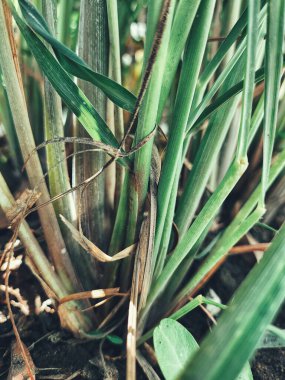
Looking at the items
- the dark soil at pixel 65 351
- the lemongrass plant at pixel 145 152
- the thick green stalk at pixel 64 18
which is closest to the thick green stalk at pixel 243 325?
the lemongrass plant at pixel 145 152

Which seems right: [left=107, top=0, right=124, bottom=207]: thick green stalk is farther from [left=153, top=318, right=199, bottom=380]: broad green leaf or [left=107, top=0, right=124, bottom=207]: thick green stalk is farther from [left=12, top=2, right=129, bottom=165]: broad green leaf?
[left=153, top=318, right=199, bottom=380]: broad green leaf

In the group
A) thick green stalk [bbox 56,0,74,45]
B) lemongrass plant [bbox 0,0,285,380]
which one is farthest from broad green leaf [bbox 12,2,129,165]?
thick green stalk [bbox 56,0,74,45]

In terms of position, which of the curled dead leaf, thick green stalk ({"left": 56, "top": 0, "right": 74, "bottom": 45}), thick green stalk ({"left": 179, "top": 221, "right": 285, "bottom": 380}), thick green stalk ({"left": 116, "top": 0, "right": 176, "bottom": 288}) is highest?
thick green stalk ({"left": 56, "top": 0, "right": 74, "bottom": 45})

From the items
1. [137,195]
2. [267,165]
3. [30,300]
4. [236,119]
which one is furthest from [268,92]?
[30,300]

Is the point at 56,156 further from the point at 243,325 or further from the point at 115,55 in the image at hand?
the point at 243,325

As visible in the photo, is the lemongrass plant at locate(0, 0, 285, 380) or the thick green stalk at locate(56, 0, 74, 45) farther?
the thick green stalk at locate(56, 0, 74, 45)

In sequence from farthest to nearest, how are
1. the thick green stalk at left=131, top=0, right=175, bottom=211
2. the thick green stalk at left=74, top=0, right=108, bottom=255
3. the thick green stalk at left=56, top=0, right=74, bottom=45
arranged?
1. the thick green stalk at left=56, top=0, right=74, bottom=45
2. the thick green stalk at left=74, top=0, right=108, bottom=255
3. the thick green stalk at left=131, top=0, right=175, bottom=211

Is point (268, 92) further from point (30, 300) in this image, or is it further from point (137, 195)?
point (30, 300)

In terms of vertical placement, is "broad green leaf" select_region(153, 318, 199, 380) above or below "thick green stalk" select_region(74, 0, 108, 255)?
below

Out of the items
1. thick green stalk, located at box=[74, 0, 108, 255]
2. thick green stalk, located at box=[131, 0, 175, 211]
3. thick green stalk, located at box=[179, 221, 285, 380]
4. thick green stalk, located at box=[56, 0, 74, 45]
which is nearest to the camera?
thick green stalk, located at box=[179, 221, 285, 380]
